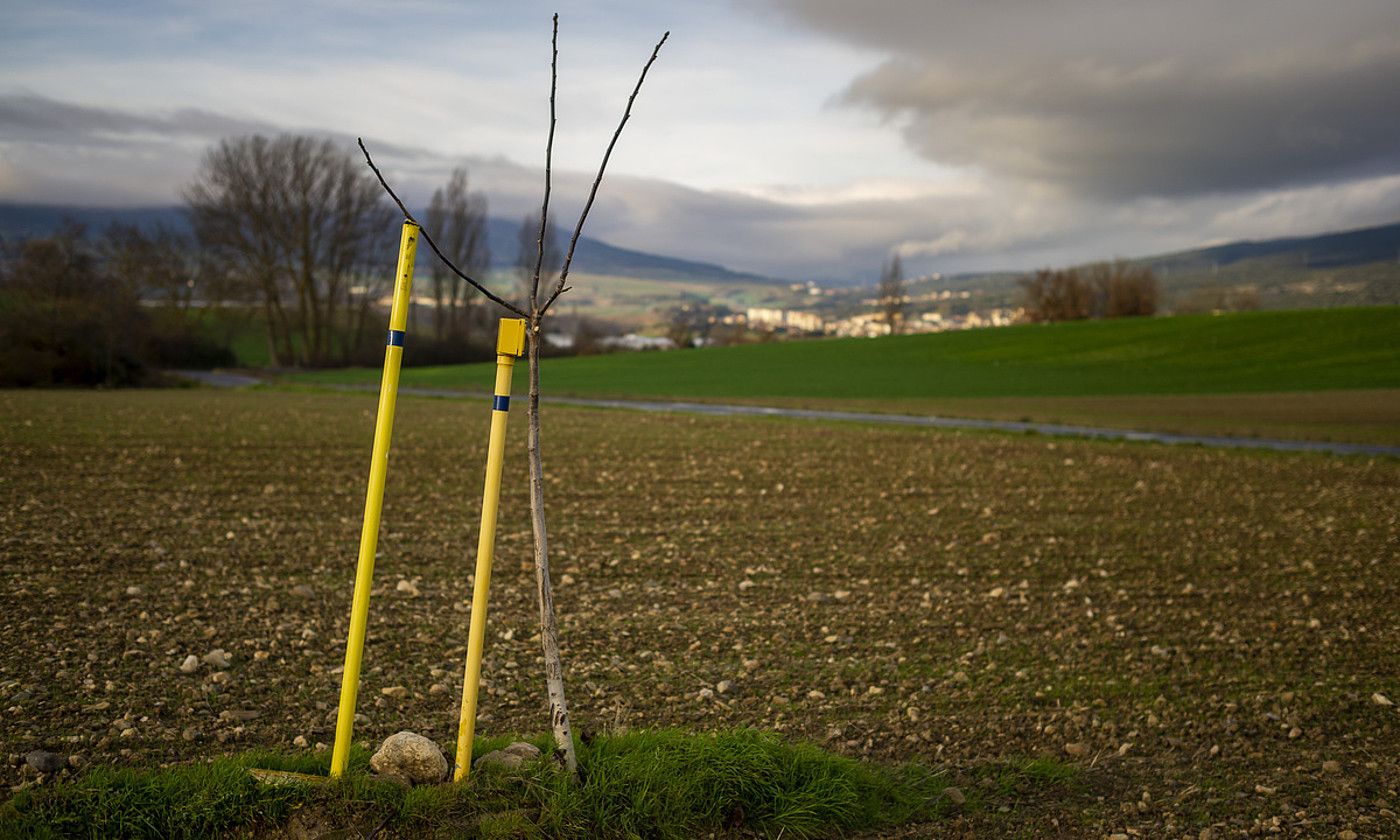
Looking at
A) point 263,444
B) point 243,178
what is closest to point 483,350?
point 243,178

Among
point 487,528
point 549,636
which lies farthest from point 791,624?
point 487,528

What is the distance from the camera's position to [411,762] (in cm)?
435

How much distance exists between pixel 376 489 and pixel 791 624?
17.5 ft

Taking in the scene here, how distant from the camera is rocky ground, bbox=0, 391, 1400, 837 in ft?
18.2

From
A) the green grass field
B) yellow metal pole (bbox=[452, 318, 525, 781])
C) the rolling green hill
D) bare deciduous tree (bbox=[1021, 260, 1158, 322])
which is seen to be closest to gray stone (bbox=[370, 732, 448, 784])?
yellow metal pole (bbox=[452, 318, 525, 781])

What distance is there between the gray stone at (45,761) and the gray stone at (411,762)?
175 centimetres

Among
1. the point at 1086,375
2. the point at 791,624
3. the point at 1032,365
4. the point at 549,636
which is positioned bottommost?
the point at 791,624

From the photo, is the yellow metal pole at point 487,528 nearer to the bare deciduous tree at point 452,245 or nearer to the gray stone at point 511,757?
the gray stone at point 511,757

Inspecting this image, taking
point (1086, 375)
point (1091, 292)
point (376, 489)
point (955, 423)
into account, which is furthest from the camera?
point (1091, 292)

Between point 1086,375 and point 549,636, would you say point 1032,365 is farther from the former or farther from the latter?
point 549,636

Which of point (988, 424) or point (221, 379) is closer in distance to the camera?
point (988, 424)

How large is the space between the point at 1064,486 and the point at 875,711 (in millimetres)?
13587

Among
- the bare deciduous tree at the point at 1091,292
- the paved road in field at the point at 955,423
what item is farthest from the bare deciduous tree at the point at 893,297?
the paved road in field at the point at 955,423

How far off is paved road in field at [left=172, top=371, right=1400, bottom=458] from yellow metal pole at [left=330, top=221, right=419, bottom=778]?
2838cm
